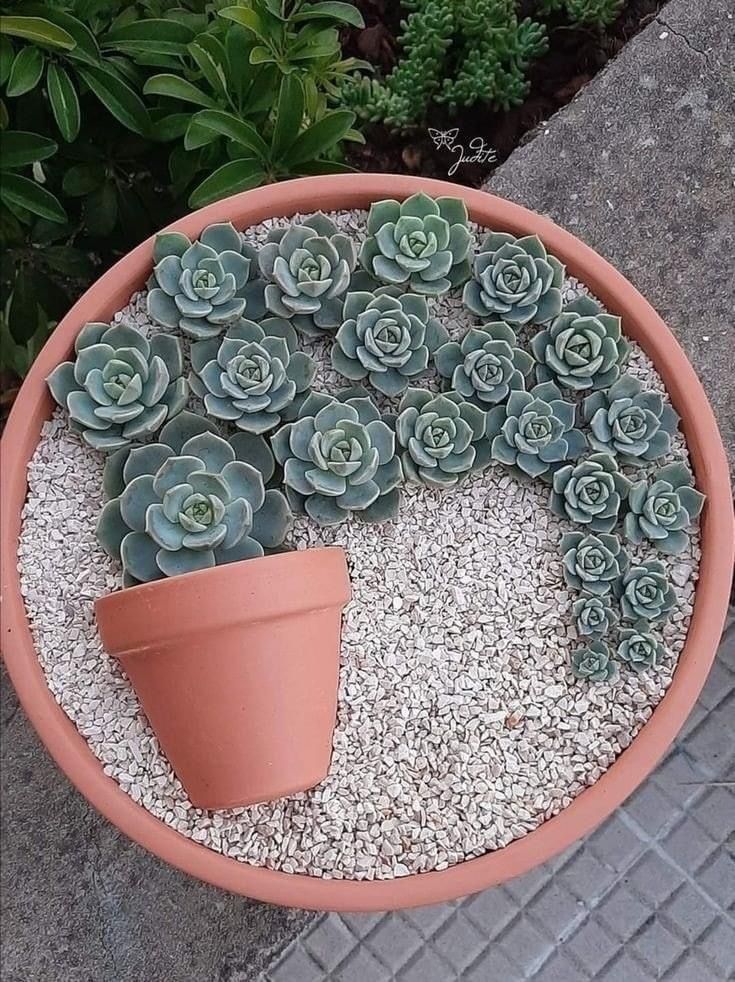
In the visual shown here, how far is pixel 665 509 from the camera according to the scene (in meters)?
1.04

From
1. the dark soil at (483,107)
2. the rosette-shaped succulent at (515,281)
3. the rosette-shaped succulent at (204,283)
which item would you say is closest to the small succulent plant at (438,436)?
the rosette-shaped succulent at (515,281)

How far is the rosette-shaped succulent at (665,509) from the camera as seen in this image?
1.04 metres

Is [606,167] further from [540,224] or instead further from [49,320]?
[49,320]

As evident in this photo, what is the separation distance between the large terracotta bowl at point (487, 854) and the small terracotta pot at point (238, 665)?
4.2 inches

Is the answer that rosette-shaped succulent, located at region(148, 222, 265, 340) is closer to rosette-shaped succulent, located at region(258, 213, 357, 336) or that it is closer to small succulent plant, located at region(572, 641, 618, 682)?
rosette-shaped succulent, located at region(258, 213, 357, 336)

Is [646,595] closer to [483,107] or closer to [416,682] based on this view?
[416,682]

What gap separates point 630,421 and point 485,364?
186 mm

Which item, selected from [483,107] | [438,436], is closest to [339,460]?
[438,436]

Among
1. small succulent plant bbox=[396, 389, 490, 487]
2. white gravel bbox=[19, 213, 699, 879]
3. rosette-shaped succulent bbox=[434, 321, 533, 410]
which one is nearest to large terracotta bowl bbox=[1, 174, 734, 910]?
white gravel bbox=[19, 213, 699, 879]

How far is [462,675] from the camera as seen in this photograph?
1068 millimetres

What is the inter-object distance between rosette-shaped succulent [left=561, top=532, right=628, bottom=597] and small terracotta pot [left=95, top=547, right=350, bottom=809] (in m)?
0.27

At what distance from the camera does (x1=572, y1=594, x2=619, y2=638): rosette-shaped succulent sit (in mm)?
1032

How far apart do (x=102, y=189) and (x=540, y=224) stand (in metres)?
0.60

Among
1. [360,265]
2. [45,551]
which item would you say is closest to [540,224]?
[360,265]
